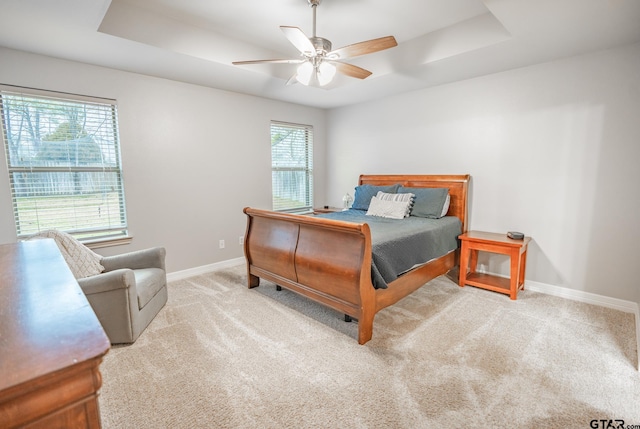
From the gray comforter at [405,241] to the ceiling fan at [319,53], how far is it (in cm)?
144

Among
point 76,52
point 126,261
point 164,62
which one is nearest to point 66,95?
point 76,52

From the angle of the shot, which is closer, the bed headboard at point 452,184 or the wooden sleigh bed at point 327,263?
the wooden sleigh bed at point 327,263

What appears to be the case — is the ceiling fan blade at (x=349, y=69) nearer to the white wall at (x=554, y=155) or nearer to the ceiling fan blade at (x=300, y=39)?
the ceiling fan blade at (x=300, y=39)

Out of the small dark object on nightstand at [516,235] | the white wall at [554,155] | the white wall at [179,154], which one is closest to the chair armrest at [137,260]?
the white wall at [179,154]

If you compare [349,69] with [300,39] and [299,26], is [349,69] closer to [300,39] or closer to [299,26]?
[300,39]

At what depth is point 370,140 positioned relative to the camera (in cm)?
468

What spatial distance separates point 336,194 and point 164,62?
3.19m

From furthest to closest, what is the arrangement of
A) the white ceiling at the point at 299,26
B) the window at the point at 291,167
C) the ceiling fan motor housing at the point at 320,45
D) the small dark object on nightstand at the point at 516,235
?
the window at the point at 291,167, the small dark object on nightstand at the point at 516,235, the ceiling fan motor housing at the point at 320,45, the white ceiling at the point at 299,26

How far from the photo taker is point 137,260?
2.77m

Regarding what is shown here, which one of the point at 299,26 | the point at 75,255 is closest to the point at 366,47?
the point at 299,26

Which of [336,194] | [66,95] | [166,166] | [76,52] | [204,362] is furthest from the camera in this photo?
[336,194]

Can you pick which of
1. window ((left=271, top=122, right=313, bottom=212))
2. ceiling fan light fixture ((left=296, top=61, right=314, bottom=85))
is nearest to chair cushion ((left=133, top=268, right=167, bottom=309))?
ceiling fan light fixture ((left=296, top=61, right=314, bottom=85))

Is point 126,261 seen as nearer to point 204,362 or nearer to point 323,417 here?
point 204,362

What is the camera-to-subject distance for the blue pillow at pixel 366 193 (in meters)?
4.11
